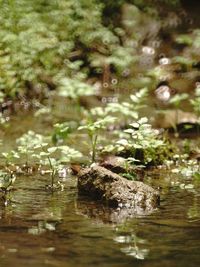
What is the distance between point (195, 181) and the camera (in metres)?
4.50

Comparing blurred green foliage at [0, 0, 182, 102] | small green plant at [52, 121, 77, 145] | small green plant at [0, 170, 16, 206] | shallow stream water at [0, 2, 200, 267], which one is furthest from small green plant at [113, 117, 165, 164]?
blurred green foliage at [0, 0, 182, 102]

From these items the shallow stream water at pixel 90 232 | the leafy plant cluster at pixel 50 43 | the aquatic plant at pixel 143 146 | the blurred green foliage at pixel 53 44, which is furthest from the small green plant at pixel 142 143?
the blurred green foliage at pixel 53 44

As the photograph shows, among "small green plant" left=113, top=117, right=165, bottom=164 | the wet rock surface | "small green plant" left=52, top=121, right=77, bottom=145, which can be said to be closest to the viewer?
the wet rock surface

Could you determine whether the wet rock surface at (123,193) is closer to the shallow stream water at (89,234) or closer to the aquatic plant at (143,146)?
the shallow stream water at (89,234)

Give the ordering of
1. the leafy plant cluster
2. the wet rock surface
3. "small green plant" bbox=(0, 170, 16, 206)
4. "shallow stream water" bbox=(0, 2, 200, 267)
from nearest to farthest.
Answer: "shallow stream water" bbox=(0, 2, 200, 267)
the wet rock surface
"small green plant" bbox=(0, 170, 16, 206)
the leafy plant cluster

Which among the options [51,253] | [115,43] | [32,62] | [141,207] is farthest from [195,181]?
[115,43]

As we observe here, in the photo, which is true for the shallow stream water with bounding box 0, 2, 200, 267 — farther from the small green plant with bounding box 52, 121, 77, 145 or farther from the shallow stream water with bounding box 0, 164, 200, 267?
the small green plant with bounding box 52, 121, 77, 145

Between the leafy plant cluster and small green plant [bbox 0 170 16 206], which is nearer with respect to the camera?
small green plant [bbox 0 170 16 206]

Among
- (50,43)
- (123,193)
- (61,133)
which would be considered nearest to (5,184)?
(123,193)

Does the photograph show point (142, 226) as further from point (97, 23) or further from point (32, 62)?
point (97, 23)

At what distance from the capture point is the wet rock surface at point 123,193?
345 cm

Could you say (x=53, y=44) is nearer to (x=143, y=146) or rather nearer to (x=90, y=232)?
(x=143, y=146)

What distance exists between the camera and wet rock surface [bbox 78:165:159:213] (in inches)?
136

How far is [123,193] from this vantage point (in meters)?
3.49
